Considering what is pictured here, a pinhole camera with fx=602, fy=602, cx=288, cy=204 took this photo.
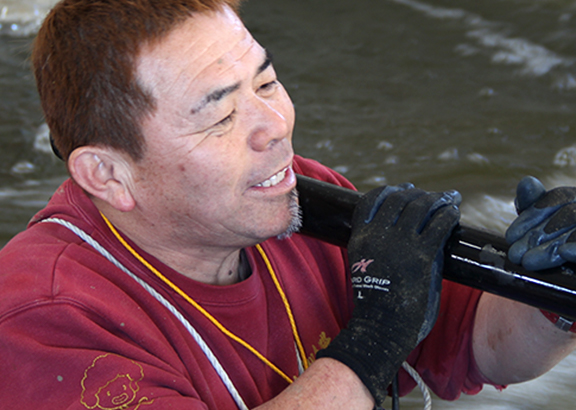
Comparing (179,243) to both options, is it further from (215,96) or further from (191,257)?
(215,96)

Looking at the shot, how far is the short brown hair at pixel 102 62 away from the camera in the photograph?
0.93 m

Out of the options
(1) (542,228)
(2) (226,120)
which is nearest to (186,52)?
(2) (226,120)

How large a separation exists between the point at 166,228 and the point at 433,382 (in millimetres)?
643

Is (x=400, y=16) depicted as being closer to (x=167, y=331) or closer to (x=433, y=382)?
(x=433, y=382)

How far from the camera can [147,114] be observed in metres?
0.96

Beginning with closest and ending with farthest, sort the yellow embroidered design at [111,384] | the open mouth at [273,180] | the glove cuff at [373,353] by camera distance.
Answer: the yellow embroidered design at [111,384] < the glove cuff at [373,353] < the open mouth at [273,180]

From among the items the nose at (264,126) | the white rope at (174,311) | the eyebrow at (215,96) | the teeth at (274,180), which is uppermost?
the eyebrow at (215,96)

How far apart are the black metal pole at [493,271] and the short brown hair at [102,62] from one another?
1.21 feet

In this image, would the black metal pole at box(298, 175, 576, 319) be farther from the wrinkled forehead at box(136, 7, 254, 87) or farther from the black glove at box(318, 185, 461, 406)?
the wrinkled forehead at box(136, 7, 254, 87)

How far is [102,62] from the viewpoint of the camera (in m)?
0.93

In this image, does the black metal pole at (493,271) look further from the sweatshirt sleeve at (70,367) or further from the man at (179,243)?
the sweatshirt sleeve at (70,367)

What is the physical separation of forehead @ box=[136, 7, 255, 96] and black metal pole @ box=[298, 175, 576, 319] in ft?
1.08

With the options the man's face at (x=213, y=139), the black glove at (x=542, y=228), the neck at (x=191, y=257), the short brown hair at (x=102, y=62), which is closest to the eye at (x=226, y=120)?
the man's face at (x=213, y=139)

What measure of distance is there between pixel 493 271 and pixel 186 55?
567mm
